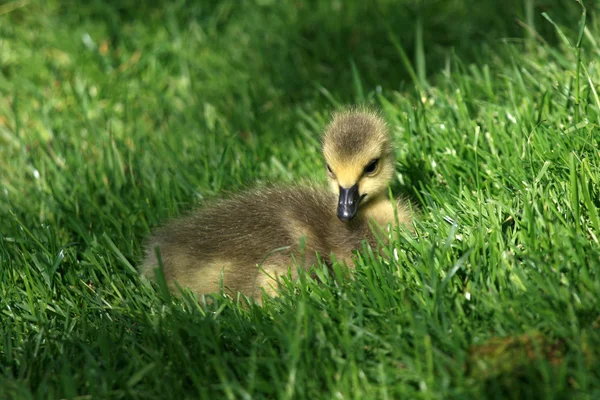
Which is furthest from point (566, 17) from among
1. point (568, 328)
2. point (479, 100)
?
point (568, 328)

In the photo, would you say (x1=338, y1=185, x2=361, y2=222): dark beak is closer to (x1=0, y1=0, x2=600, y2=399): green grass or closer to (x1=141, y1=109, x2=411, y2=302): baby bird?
(x1=141, y1=109, x2=411, y2=302): baby bird

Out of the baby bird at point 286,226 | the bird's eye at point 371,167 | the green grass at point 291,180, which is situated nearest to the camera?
the green grass at point 291,180

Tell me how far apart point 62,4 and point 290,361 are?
3.96 meters

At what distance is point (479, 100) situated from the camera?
3494mm

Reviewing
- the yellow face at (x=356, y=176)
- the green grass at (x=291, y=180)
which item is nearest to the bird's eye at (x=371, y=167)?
the yellow face at (x=356, y=176)

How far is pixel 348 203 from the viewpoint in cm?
285

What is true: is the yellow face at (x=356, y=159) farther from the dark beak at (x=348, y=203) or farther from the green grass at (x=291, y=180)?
the green grass at (x=291, y=180)

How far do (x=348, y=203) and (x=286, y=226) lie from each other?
0.24m

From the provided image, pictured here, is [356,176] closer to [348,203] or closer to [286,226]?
[348,203]

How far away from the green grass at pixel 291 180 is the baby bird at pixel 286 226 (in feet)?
0.51

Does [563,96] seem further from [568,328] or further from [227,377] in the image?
[227,377]

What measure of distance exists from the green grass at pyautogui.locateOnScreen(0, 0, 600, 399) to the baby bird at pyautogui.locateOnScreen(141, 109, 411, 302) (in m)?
0.15

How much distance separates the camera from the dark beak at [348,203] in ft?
9.23

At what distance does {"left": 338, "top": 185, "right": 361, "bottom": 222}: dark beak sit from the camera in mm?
2814
